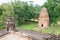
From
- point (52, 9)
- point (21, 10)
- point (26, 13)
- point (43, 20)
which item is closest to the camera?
point (43, 20)

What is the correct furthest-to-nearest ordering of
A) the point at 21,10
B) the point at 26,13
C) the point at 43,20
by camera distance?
the point at 26,13
the point at 21,10
the point at 43,20

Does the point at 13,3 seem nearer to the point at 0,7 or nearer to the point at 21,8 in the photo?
the point at 21,8

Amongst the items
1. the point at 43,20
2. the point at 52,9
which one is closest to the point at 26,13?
the point at 52,9

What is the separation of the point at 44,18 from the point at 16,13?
8308 millimetres

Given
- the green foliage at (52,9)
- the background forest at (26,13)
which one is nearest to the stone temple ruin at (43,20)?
the background forest at (26,13)

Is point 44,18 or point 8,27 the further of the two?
point 44,18

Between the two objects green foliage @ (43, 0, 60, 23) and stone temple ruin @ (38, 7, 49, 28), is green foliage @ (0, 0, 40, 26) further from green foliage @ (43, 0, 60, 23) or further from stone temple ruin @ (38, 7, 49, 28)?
stone temple ruin @ (38, 7, 49, 28)

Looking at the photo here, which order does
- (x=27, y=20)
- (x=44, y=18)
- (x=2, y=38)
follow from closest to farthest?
1. (x=2, y=38)
2. (x=44, y=18)
3. (x=27, y=20)

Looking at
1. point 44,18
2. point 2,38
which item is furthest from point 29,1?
point 2,38

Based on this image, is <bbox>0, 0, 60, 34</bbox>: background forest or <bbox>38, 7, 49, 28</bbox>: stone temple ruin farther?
<bbox>0, 0, 60, 34</bbox>: background forest

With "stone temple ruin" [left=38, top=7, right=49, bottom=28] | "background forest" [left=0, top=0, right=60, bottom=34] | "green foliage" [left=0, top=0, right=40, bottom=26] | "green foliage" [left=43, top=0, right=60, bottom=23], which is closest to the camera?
"stone temple ruin" [left=38, top=7, right=49, bottom=28]

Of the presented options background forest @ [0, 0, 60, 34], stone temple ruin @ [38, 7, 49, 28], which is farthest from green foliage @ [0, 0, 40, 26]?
stone temple ruin @ [38, 7, 49, 28]

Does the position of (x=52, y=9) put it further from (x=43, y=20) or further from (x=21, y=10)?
(x=21, y=10)

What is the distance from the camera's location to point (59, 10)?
108 ft
